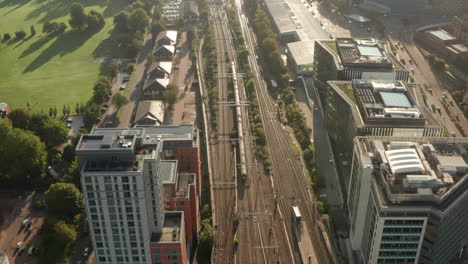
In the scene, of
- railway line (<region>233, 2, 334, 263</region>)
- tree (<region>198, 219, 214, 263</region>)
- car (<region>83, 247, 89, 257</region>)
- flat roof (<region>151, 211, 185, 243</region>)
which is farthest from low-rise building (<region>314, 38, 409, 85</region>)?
car (<region>83, 247, 89, 257</region>)

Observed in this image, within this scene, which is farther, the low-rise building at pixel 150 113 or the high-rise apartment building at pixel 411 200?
the low-rise building at pixel 150 113

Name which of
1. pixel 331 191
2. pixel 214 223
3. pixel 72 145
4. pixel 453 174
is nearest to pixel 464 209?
pixel 453 174

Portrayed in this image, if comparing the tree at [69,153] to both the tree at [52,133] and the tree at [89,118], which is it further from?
the tree at [89,118]

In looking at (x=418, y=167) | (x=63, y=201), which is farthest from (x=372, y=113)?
(x=63, y=201)

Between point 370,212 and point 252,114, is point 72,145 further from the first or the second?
point 370,212

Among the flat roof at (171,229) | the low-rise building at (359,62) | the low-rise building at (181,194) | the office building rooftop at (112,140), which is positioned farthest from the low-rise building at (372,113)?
the office building rooftop at (112,140)
